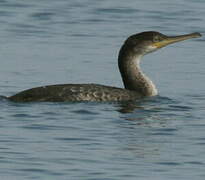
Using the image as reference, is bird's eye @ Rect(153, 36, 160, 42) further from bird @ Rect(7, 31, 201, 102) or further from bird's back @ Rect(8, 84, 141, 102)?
bird's back @ Rect(8, 84, 141, 102)

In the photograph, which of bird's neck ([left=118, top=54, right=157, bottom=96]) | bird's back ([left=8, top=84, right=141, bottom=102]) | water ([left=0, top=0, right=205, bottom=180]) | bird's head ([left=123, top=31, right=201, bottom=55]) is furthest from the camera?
bird's head ([left=123, top=31, right=201, bottom=55])

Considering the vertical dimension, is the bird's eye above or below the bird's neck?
above

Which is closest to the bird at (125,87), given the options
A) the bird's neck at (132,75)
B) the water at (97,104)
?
the bird's neck at (132,75)

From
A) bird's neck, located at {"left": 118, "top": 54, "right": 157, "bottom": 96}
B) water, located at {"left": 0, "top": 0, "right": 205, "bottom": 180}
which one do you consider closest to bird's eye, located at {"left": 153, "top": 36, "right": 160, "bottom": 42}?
bird's neck, located at {"left": 118, "top": 54, "right": 157, "bottom": 96}

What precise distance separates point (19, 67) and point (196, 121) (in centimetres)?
498

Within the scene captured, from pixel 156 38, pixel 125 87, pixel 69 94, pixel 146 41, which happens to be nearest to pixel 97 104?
pixel 69 94

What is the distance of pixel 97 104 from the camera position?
1759cm

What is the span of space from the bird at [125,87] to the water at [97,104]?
0.19 metres

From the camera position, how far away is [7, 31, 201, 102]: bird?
17422 mm

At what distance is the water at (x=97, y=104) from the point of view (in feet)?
45.1

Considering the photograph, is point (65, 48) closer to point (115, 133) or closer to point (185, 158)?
point (115, 133)

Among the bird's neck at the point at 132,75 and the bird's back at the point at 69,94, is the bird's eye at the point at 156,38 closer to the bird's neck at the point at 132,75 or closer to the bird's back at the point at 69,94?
the bird's neck at the point at 132,75

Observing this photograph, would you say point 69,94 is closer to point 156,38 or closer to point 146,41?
point 146,41

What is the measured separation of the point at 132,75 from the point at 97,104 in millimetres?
1670
